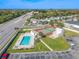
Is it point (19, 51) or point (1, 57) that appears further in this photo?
point (19, 51)

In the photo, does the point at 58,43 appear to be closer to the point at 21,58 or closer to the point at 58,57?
the point at 58,57

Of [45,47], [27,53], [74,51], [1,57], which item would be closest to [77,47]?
[74,51]

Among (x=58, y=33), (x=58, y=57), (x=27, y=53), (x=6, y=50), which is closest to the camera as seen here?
(x=58, y=57)

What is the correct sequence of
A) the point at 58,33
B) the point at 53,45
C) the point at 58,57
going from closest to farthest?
the point at 58,57, the point at 53,45, the point at 58,33

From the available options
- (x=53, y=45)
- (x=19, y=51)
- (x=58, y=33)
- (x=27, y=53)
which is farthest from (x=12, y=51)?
(x=58, y=33)

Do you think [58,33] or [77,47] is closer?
[77,47]

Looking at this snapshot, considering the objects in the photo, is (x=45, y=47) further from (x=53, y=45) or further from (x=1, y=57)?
(x=1, y=57)

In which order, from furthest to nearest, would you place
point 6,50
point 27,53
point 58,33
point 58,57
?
point 58,33 < point 6,50 < point 27,53 < point 58,57

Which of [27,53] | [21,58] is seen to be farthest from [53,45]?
[21,58]

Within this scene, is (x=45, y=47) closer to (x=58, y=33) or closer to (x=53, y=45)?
(x=53, y=45)
